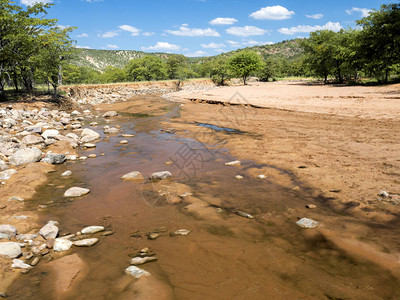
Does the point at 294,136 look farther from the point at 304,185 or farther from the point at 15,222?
the point at 15,222

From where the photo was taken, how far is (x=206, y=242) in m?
3.96

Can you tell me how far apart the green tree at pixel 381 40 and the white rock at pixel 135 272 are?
33025 millimetres

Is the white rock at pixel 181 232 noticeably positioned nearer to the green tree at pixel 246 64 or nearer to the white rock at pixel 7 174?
the white rock at pixel 7 174

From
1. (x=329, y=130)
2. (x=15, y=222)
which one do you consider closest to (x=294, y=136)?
(x=329, y=130)

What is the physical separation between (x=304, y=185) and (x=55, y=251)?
571cm

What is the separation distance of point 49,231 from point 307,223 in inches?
184

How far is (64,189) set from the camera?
6.38 m

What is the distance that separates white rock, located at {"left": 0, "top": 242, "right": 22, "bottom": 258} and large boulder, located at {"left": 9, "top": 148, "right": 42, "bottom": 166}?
5.35 meters

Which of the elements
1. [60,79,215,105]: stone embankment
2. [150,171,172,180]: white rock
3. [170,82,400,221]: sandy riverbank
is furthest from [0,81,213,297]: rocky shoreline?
[60,79,215,105]: stone embankment

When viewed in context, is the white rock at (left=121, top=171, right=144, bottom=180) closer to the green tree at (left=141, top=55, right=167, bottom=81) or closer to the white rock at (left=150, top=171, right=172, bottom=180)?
the white rock at (left=150, top=171, right=172, bottom=180)

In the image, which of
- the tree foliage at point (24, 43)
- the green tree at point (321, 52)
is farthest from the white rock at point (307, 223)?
the green tree at point (321, 52)

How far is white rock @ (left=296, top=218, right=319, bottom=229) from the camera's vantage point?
419 centimetres

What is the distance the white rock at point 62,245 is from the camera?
380 cm

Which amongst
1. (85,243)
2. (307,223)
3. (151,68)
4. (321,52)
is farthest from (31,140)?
(151,68)
